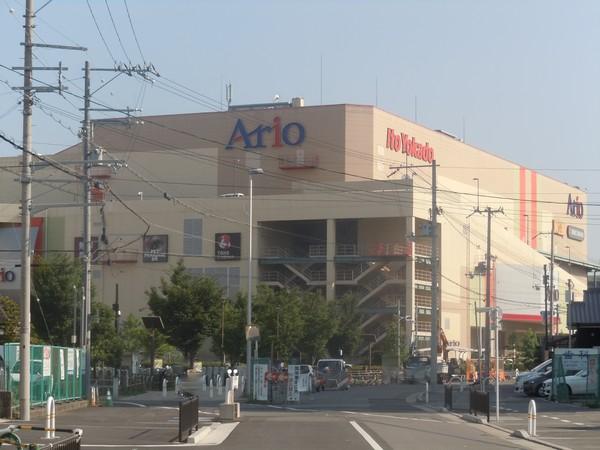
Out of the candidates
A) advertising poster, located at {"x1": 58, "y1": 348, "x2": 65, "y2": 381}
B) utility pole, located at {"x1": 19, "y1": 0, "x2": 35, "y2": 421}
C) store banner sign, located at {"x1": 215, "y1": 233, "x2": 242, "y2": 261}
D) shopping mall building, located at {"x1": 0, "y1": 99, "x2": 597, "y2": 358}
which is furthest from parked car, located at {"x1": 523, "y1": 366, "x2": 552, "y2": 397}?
store banner sign, located at {"x1": 215, "y1": 233, "x2": 242, "y2": 261}

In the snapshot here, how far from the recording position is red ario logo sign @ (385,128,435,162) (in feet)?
320

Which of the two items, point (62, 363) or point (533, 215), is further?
point (533, 215)

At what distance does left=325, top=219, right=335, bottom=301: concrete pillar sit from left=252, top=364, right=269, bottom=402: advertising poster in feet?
144

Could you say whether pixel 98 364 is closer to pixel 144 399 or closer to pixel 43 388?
pixel 144 399

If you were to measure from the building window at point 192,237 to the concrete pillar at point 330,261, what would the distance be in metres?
11.2

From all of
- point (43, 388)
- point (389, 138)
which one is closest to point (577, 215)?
point (389, 138)

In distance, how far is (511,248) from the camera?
107 meters

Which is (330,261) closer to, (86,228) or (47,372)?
(86,228)

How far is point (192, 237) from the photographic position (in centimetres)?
9338

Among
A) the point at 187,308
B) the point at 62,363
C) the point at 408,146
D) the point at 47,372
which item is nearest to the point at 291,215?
the point at 408,146

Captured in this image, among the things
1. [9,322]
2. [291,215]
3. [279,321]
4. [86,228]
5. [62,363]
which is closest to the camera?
[62,363]

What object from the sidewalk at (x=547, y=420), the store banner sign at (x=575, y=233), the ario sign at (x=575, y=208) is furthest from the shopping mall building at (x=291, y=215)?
the sidewalk at (x=547, y=420)

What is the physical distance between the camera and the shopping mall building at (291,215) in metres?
91.6

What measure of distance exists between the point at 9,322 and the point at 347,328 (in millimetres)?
30189
